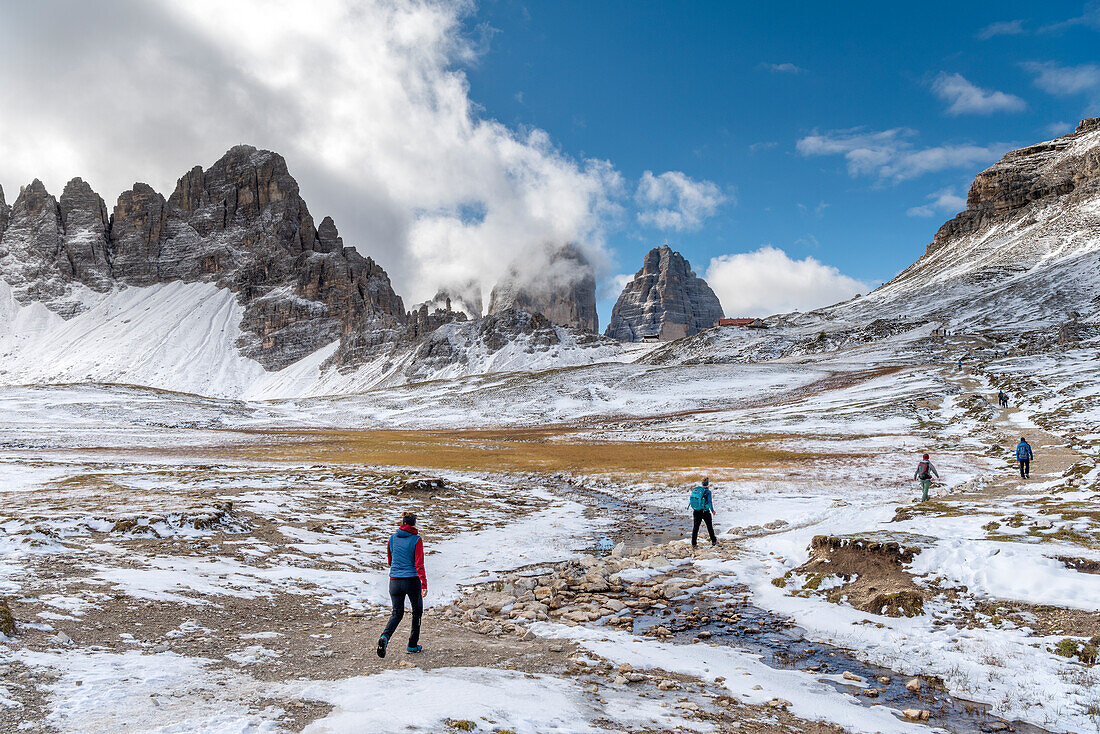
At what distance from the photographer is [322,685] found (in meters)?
8.23

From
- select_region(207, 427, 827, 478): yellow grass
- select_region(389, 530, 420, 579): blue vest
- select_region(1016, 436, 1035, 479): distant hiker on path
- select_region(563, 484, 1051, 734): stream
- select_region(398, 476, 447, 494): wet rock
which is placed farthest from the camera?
select_region(207, 427, 827, 478): yellow grass

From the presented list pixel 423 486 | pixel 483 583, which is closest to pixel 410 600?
pixel 483 583

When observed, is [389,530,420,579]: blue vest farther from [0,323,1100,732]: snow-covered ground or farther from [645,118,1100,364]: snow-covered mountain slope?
[645,118,1100,364]: snow-covered mountain slope

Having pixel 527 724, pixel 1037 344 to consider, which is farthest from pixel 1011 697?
pixel 1037 344

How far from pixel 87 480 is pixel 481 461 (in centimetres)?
2697

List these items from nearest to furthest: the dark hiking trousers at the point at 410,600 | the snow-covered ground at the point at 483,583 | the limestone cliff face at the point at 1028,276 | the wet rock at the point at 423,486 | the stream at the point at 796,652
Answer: the snow-covered ground at the point at 483,583 < the stream at the point at 796,652 < the dark hiking trousers at the point at 410,600 < the wet rock at the point at 423,486 < the limestone cliff face at the point at 1028,276

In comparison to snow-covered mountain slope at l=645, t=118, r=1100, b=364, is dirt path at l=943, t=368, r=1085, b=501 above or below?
below

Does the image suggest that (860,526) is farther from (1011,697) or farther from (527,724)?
(527,724)

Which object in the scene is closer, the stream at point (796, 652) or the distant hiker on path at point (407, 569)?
the stream at point (796, 652)

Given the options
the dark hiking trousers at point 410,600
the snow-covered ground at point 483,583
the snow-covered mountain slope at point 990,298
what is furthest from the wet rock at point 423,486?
the snow-covered mountain slope at point 990,298

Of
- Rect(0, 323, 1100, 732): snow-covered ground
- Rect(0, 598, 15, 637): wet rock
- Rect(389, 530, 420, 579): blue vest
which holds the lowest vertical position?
Rect(0, 323, 1100, 732): snow-covered ground

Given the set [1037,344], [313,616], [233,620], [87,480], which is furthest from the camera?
[1037,344]

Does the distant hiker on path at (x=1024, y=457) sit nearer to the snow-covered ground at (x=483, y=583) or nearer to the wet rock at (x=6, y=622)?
the snow-covered ground at (x=483, y=583)

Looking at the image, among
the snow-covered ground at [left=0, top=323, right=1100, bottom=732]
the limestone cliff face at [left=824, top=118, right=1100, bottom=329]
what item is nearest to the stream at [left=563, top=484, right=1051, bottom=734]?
the snow-covered ground at [left=0, top=323, right=1100, bottom=732]
